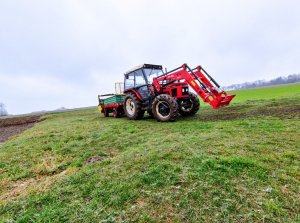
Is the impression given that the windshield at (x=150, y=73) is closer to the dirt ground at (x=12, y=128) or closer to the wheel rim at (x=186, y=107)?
the wheel rim at (x=186, y=107)

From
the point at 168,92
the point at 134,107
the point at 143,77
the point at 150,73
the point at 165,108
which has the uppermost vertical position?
the point at 150,73

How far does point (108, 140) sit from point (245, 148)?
3566 millimetres

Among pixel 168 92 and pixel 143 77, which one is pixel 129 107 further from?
pixel 168 92

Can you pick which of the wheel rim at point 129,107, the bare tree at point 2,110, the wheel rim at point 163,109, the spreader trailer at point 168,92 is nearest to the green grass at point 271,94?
the spreader trailer at point 168,92

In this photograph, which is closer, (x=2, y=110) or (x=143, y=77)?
(x=143, y=77)

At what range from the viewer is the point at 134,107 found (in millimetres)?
9141

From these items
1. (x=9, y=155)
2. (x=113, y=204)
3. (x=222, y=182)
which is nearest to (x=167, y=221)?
(x=113, y=204)

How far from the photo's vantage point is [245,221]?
2.00m

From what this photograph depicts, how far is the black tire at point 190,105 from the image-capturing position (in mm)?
8802

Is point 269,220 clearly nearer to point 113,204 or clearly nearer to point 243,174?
point 243,174

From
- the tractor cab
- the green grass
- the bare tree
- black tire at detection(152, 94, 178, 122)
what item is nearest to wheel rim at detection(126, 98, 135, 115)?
the tractor cab

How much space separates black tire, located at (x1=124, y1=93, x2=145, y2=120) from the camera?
8969 millimetres

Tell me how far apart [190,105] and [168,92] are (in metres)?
1.60

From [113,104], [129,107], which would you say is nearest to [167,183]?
[129,107]
